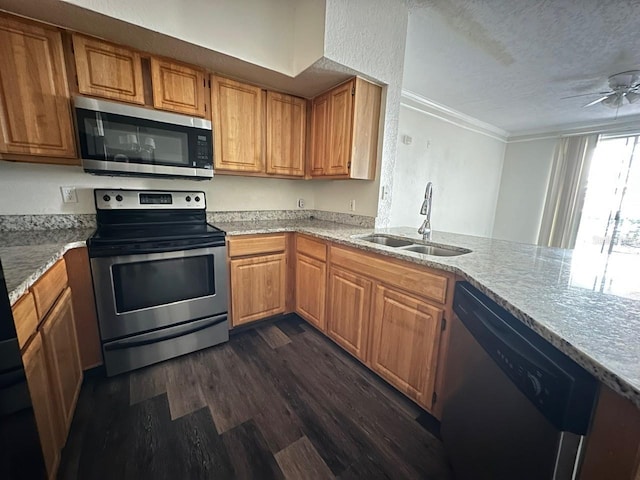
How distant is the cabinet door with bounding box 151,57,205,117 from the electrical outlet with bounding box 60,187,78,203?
2.94ft

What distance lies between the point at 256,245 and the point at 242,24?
5.47 feet

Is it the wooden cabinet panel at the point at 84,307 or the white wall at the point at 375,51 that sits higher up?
the white wall at the point at 375,51

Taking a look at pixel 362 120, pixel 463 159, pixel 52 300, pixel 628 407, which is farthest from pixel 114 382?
pixel 463 159

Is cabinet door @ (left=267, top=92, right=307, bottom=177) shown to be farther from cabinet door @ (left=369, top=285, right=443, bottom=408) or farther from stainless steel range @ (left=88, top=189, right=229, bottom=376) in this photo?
cabinet door @ (left=369, top=285, right=443, bottom=408)

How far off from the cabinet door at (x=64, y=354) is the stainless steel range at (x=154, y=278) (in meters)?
0.17

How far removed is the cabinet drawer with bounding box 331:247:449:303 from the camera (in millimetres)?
1339

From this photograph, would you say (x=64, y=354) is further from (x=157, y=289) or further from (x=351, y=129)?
(x=351, y=129)

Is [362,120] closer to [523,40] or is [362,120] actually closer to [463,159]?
[523,40]

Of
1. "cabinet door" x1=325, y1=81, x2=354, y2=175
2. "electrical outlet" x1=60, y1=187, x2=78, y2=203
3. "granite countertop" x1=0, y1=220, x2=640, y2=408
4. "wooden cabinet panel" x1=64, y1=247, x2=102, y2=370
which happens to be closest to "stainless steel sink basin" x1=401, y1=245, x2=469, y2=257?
"granite countertop" x1=0, y1=220, x2=640, y2=408

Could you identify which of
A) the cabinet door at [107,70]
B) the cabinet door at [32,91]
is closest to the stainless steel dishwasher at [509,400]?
the cabinet door at [107,70]

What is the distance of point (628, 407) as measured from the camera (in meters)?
0.47

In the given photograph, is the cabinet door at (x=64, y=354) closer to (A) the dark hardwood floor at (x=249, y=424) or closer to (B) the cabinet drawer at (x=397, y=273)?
(A) the dark hardwood floor at (x=249, y=424)

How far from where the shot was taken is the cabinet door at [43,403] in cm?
94

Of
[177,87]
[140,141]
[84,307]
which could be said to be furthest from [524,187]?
[84,307]
